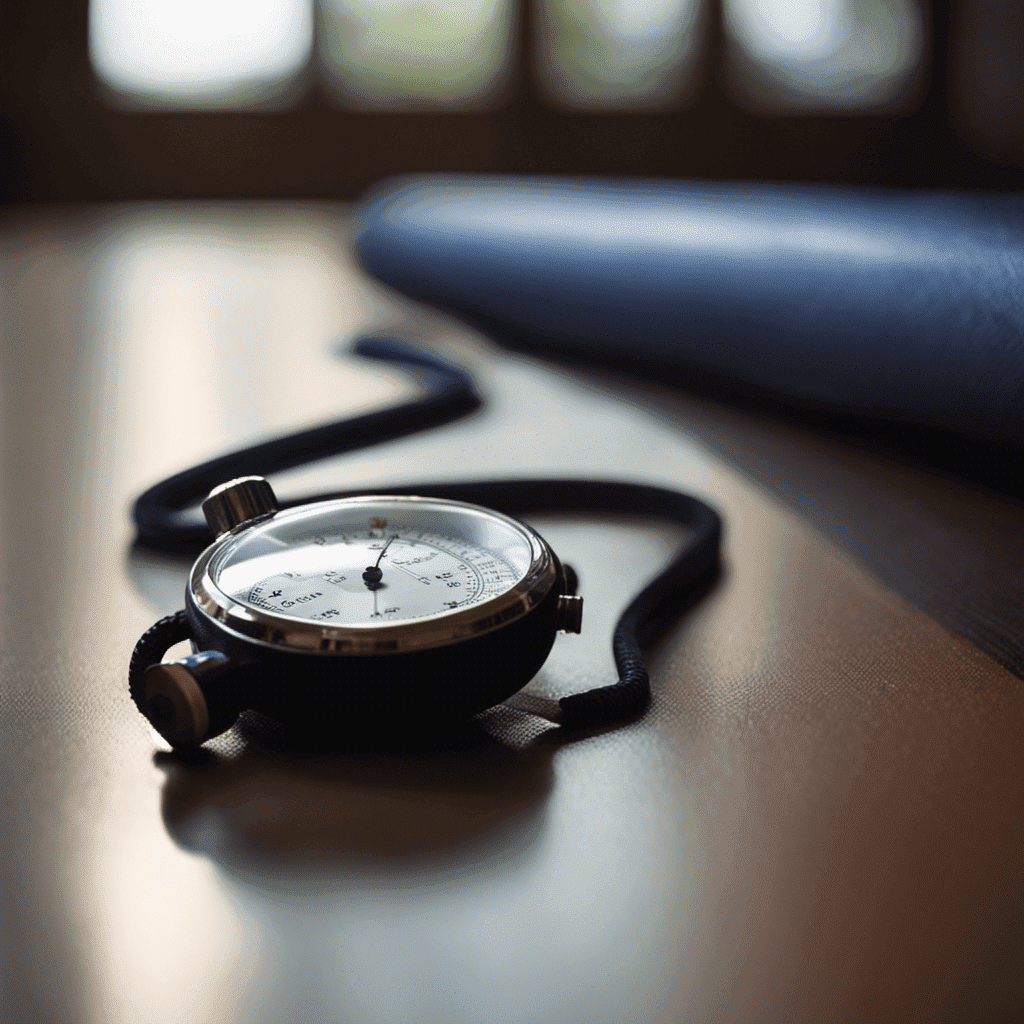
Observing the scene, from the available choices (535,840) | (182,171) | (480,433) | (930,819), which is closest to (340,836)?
(535,840)

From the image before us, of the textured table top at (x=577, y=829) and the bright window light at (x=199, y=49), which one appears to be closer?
the textured table top at (x=577, y=829)

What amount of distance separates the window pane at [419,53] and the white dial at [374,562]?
3.06 meters

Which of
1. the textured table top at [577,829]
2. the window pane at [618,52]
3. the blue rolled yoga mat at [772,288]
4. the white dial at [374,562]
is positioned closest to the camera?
the textured table top at [577,829]

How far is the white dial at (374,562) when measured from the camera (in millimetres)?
418

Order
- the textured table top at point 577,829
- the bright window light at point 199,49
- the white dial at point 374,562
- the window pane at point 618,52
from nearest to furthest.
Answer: the textured table top at point 577,829 → the white dial at point 374,562 → the bright window light at point 199,49 → the window pane at point 618,52

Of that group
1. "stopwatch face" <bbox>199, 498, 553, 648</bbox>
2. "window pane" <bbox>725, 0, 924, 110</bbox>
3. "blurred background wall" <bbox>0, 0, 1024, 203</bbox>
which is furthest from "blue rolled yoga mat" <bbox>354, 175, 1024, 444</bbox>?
"window pane" <bbox>725, 0, 924, 110</bbox>

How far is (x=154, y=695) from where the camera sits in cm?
39

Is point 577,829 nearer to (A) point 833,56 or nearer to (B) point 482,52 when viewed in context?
(B) point 482,52

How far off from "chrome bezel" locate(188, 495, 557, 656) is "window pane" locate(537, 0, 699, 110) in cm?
317

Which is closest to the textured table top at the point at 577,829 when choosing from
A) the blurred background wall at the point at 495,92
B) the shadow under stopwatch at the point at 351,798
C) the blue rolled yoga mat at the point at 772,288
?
the shadow under stopwatch at the point at 351,798

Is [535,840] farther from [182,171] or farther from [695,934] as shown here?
[182,171]

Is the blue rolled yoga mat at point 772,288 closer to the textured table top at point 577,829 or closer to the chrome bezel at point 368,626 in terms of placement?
the textured table top at point 577,829

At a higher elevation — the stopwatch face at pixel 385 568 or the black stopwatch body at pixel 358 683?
the stopwatch face at pixel 385 568

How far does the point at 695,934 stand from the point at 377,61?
3.36 m
